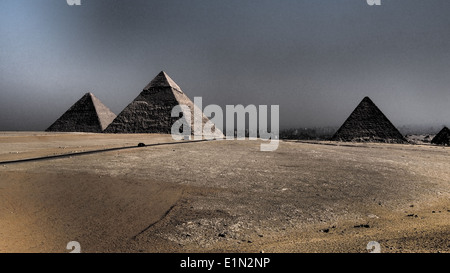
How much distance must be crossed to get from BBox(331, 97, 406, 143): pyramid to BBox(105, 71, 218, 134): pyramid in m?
23.6

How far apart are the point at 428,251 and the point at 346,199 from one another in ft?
7.22

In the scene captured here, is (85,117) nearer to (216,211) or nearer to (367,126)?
(367,126)

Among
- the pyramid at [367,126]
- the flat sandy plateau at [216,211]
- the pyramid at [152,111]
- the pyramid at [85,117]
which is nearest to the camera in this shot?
the flat sandy plateau at [216,211]

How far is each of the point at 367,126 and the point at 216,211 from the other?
38301 mm

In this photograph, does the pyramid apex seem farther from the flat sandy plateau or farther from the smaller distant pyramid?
the smaller distant pyramid

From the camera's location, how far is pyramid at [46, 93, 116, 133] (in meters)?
48.0

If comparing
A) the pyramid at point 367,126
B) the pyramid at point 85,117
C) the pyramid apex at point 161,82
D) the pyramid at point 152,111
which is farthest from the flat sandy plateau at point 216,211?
the pyramid at point 85,117

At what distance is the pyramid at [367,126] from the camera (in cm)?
3378

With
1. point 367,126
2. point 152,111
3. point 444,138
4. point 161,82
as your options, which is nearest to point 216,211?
point 367,126

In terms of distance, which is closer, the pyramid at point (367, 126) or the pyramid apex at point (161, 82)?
the pyramid at point (367, 126)

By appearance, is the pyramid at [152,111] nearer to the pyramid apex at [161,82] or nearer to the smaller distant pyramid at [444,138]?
the pyramid apex at [161,82]

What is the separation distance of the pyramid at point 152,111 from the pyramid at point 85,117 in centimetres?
900
